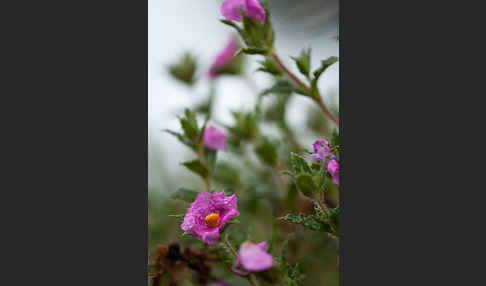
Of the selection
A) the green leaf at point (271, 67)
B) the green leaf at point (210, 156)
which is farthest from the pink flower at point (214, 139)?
the green leaf at point (271, 67)

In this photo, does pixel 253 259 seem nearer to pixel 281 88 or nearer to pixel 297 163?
pixel 297 163

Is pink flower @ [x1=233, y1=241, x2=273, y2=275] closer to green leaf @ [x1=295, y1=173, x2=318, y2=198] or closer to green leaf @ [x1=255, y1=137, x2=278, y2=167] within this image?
green leaf @ [x1=295, y1=173, x2=318, y2=198]

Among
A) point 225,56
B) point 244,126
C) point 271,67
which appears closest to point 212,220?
point 271,67

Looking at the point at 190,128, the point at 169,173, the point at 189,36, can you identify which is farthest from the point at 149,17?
the point at 169,173

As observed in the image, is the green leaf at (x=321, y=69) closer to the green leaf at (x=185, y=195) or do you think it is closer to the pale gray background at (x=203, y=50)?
the pale gray background at (x=203, y=50)

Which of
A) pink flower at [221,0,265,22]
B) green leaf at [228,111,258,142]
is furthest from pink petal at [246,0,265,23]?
green leaf at [228,111,258,142]

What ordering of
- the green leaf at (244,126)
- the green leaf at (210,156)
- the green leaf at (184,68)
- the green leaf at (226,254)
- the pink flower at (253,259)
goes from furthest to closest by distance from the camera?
1. the green leaf at (184,68)
2. the green leaf at (244,126)
3. the green leaf at (210,156)
4. the green leaf at (226,254)
5. the pink flower at (253,259)
